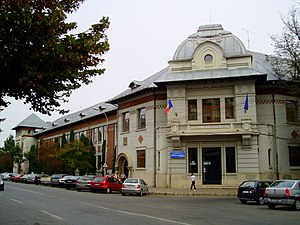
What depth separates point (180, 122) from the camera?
34.3 m

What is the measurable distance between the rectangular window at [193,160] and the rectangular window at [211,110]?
3.00m

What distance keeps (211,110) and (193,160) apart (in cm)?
498

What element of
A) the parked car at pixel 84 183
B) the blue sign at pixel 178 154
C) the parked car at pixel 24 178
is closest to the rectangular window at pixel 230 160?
the blue sign at pixel 178 154

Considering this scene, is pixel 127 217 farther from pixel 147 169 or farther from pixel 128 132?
pixel 128 132

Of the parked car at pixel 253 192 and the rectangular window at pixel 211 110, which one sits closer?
the parked car at pixel 253 192

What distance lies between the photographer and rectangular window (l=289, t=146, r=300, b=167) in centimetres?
3423

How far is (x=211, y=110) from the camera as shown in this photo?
1356 inches

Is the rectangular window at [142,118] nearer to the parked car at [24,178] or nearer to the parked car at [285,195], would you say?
the parked car at [285,195]

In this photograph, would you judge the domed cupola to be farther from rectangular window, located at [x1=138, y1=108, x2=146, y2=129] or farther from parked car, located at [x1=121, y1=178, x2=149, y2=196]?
parked car, located at [x1=121, y1=178, x2=149, y2=196]

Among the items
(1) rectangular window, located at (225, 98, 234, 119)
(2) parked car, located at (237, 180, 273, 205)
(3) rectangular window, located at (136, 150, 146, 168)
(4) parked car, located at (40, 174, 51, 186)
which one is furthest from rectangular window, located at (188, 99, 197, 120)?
(4) parked car, located at (40, 174, 51, 186)

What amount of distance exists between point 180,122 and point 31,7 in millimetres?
26846

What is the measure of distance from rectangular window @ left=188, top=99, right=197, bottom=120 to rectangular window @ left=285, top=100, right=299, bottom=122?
8662 mm

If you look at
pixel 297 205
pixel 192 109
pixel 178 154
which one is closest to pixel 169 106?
pixel 192 109

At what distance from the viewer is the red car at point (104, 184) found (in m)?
32.1
